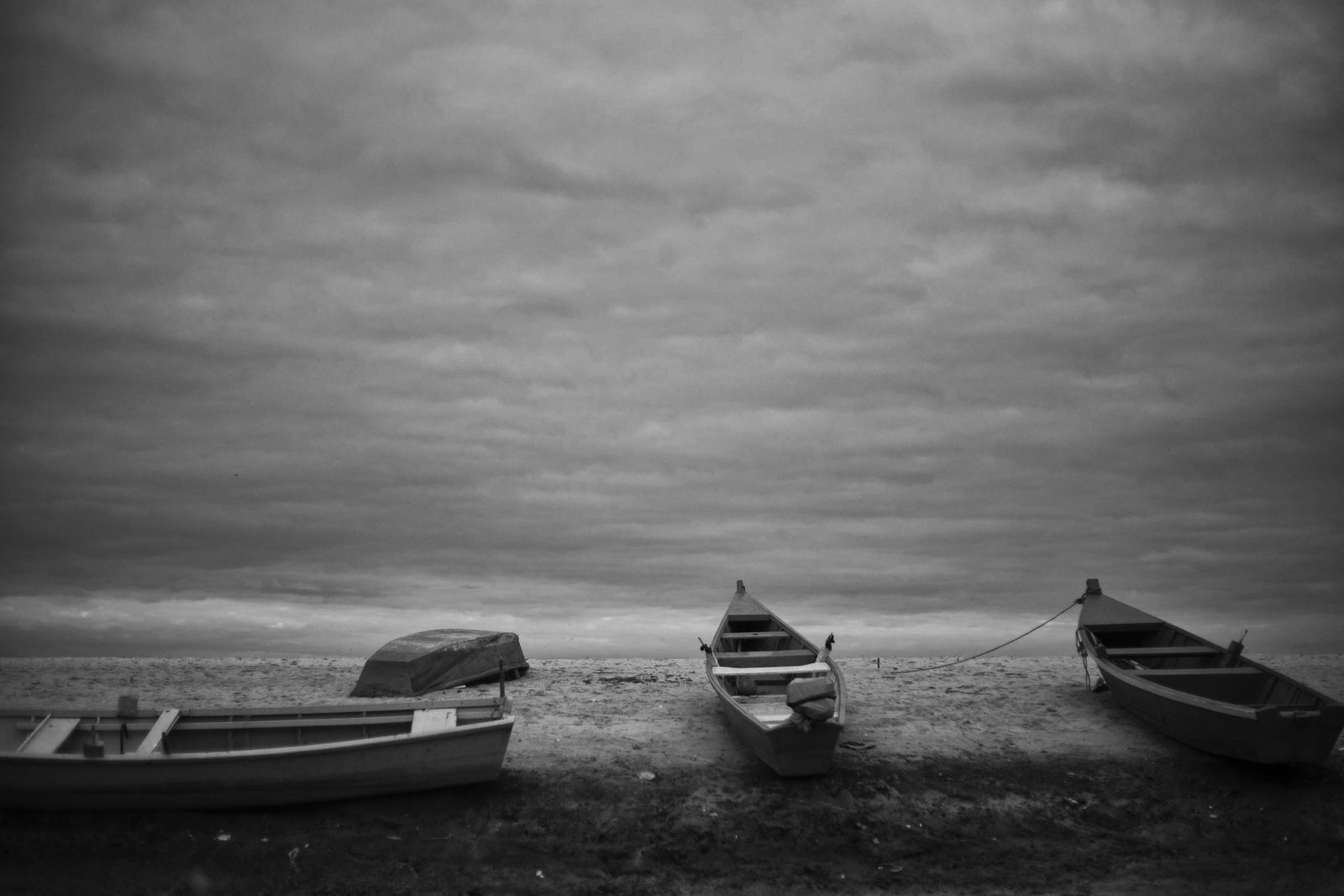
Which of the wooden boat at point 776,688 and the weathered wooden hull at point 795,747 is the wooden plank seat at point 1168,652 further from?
the weathered wooden hull at point 795,747

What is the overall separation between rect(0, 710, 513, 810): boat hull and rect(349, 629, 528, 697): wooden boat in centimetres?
502

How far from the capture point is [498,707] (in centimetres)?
1288

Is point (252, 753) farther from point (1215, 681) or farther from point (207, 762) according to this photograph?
point (1215, 681)

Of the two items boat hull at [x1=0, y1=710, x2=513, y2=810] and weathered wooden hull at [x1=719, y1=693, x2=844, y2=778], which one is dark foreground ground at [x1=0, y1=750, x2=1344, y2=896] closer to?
boat hull at [x1=0, y1=710, x2=513, y2=810]

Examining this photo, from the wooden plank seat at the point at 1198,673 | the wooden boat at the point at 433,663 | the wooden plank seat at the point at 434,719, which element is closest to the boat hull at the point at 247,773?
the wooden plank seat at the point at 434,719

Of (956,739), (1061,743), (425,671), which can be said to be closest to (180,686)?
(425,671)

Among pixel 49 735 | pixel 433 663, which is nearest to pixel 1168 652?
pixel 433 663

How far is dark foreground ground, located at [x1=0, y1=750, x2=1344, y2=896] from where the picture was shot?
10734 mm

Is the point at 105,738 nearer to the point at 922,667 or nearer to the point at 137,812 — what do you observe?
the point at 137,812

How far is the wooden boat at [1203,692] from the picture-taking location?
12.5 meters

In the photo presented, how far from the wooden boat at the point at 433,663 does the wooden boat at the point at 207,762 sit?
14.7ft

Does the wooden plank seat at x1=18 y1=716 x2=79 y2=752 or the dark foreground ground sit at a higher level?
the wooden plank seat at x1=18 y1=716 x2=79 y2=752

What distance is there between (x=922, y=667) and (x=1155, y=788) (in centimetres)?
834

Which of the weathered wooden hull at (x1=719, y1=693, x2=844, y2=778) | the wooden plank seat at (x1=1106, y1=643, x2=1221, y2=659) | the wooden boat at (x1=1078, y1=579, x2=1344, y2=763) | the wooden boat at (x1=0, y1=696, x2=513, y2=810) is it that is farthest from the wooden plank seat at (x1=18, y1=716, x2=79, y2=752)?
the wooden plank seat at (x1=1106, y1=643, x2=1221, y2=659)
